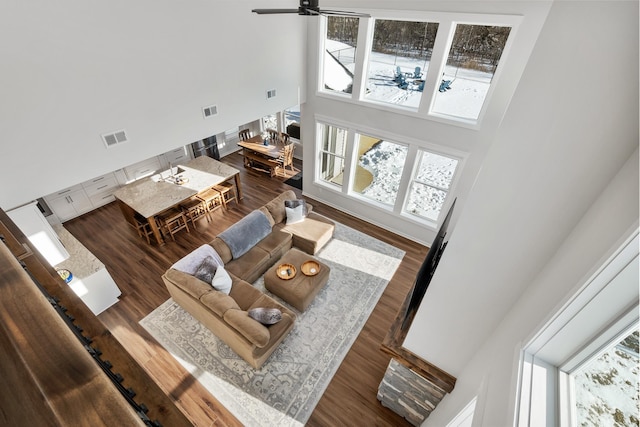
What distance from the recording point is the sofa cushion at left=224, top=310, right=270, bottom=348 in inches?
131

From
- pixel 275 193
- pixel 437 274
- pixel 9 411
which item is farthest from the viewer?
pixel 275 193

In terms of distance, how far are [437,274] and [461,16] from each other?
12.7 ft

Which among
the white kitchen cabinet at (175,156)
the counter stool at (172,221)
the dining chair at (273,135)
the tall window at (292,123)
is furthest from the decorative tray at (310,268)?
the tall window at (292,123)

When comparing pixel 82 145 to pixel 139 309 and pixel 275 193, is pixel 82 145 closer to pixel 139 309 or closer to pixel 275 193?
pixel 139 309

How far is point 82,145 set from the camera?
3127 mm

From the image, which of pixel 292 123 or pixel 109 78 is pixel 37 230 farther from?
pixel 292 123

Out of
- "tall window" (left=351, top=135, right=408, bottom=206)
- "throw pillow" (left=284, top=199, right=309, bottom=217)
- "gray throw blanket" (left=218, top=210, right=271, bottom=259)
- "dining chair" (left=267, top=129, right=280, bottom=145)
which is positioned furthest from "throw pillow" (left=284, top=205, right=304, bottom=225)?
"dining chair" (left=267, top=129, right=280, bottom=145)

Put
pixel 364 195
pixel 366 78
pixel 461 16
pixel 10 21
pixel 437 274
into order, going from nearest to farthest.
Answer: pixel 437 274, pixel 10 21, pixel 461 16, pixel 366 78, pixel 364 195

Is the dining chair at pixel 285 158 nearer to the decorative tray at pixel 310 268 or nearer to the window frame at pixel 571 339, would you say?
the decorative tray at pixel 310 268

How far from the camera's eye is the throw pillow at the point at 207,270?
13.1ft

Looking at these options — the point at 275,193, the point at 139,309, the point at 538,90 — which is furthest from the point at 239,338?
the point at 275,193

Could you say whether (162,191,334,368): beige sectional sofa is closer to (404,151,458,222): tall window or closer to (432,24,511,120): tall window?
(404,151,458,222): tall window

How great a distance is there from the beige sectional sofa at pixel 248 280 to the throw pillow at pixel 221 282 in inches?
2.9

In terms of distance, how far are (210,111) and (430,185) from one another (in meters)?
3.99
